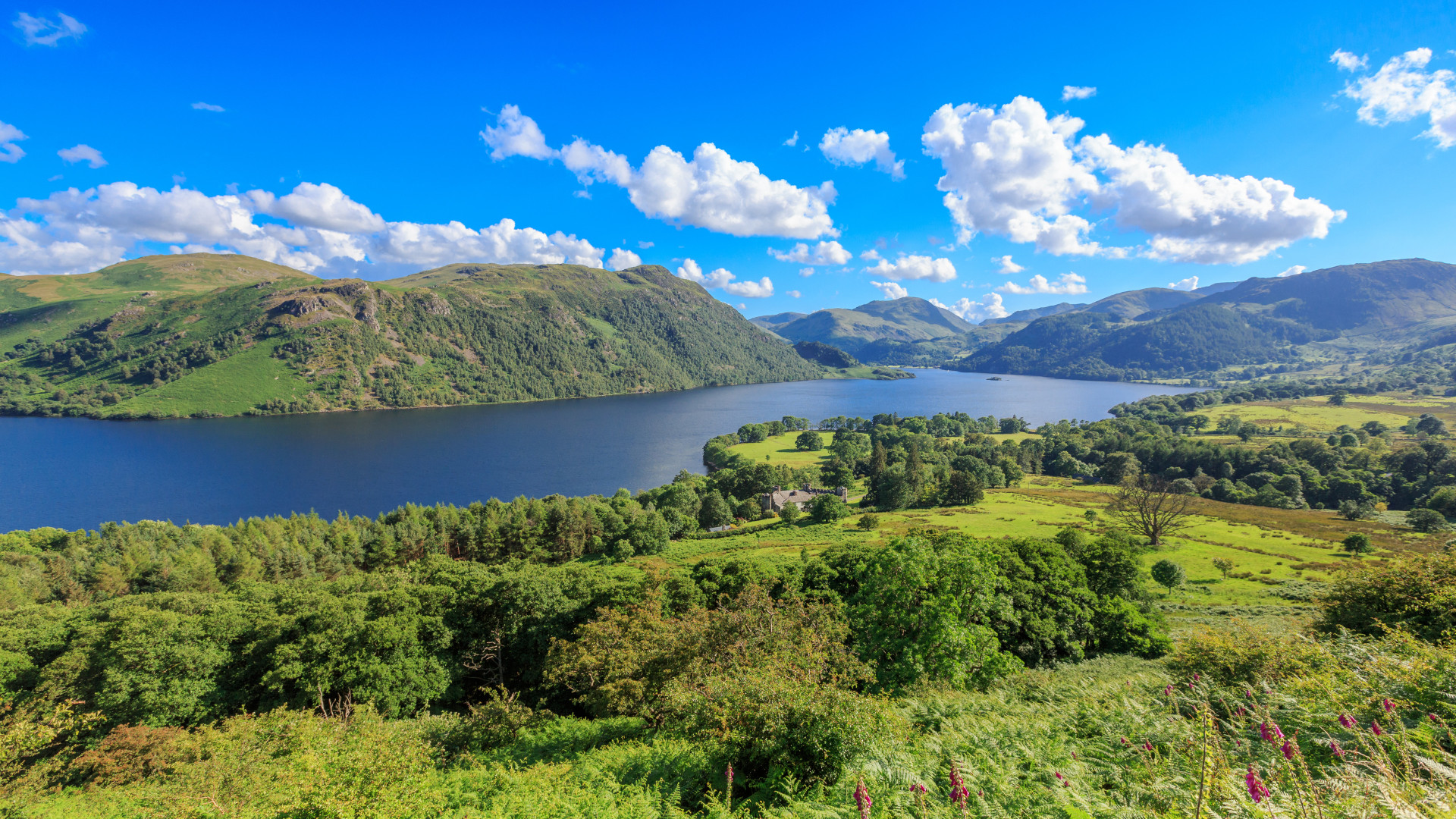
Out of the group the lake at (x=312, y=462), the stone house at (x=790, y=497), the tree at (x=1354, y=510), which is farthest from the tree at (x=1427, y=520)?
the lake at (x=312, y=462)

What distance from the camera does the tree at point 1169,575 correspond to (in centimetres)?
3909

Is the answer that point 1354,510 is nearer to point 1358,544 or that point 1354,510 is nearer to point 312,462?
point 1358,544

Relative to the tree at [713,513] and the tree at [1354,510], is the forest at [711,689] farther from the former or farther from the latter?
the tree at [1354,510]

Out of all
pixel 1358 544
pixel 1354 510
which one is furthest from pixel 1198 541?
pixel 1354 510

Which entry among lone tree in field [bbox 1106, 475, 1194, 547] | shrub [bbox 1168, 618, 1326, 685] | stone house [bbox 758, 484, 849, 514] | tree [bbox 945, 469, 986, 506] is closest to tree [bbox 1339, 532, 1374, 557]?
lone tree in field [bbox 1106, 475, 1194, 547]

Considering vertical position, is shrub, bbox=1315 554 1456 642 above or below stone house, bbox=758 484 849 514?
above

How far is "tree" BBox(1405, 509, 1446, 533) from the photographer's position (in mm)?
53094

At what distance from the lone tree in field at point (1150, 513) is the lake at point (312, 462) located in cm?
6833

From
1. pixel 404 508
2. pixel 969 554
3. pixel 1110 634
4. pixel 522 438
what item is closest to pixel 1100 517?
pixel 1110 634

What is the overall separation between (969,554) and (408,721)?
22785mm

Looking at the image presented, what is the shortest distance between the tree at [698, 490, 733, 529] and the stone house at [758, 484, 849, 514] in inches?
410

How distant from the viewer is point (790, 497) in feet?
276

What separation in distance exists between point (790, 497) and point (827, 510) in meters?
14.9

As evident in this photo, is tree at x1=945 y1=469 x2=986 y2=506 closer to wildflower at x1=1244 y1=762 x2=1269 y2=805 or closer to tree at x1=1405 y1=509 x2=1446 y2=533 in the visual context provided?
tree at x1=1405 y1=509 x2=1446 y2=533
